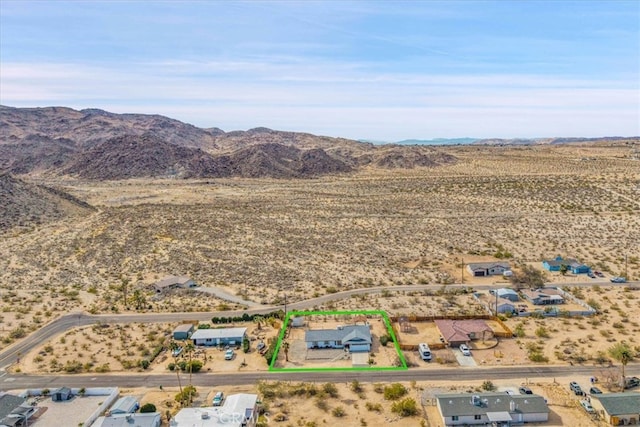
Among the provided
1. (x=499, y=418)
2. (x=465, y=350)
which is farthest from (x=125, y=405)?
(x=465, y=350)

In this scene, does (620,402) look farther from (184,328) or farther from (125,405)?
(184,328)

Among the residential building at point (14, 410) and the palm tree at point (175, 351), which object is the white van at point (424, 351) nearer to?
the palm tree at point (175, 351)

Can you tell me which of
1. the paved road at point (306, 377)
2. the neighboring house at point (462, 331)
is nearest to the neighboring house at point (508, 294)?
the neighboring house at point (462, 331)

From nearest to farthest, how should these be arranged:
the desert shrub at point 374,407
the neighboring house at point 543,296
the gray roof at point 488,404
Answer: the gray roof at point 488,404, the desert shrub at point 374,407, the neighboring house at point 543,296

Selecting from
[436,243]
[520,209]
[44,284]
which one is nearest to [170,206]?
[44,284]

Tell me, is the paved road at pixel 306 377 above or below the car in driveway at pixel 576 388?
below
